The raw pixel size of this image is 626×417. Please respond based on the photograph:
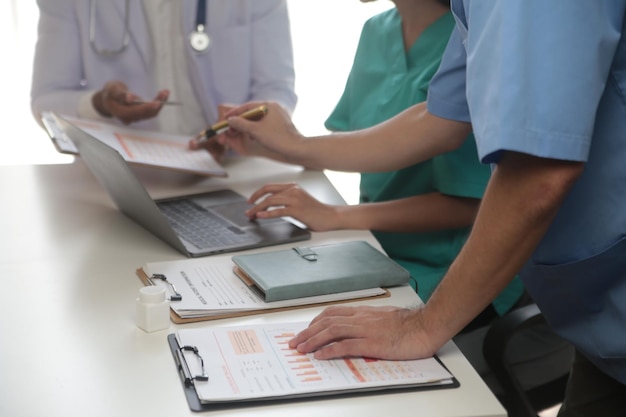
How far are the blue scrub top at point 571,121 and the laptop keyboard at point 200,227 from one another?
53cm

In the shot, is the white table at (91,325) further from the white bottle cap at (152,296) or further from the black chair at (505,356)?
the black chair at (505,356)

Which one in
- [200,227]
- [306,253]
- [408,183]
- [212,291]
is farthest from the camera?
[408,183]

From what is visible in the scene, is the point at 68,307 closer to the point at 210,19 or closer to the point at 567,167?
the point at 567,167

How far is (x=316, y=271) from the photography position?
115 centimetres

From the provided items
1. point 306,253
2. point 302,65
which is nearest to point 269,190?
point 306,253

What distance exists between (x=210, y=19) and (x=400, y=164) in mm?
812

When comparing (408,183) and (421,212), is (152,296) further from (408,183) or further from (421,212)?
(408,183)

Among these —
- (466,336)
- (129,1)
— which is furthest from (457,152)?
(129,1)

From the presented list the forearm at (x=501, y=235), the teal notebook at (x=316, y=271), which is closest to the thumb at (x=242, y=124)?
the teal notebook at (x=316, y=271)

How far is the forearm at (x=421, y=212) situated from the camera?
1.46 meters

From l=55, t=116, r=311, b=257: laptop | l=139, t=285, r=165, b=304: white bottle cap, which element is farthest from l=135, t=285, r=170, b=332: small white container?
l=55, t=116, r=311, b=257: laptop

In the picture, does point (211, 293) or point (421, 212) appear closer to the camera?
point (211, 293)

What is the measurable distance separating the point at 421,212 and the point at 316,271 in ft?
1.38

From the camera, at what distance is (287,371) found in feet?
2.99
